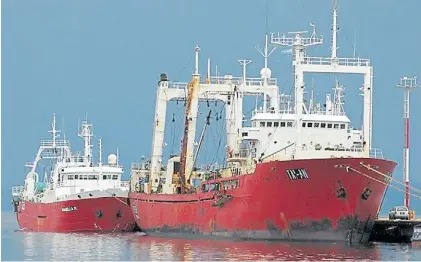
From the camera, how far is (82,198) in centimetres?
6406

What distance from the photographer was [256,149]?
4947 cm

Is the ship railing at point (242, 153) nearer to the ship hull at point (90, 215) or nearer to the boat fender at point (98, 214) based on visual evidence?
the ship hull at point (90, 215)

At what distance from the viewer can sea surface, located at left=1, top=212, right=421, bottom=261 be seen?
4122cm

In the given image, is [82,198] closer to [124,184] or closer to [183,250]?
[124,184]

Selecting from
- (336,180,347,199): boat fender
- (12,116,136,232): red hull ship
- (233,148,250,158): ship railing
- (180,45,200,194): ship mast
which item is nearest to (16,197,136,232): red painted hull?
(12,116,136,232): red hull ship

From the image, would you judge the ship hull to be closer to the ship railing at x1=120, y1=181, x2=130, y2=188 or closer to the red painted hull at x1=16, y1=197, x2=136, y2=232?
the red painted hull at x1=16, y1=197, x2=136, y2=232

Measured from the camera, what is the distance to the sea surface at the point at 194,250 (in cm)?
4122

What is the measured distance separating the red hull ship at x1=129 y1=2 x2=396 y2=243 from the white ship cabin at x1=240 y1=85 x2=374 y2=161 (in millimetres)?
45

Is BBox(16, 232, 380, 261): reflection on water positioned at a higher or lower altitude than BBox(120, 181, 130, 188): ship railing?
lower

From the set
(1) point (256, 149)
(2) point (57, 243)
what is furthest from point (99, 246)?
(1) point (256, 149)

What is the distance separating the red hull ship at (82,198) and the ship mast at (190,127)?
7.93m

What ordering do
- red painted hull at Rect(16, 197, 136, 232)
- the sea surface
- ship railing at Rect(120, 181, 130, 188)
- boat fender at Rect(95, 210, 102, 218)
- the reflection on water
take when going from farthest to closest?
ship railing at Rect(120, 181, 130, 188) < boat fender at Rect(95, 210, 102, 218) < red painted hull at Rect(16, 197, 136, 232) < the sea surface < the reflection on water

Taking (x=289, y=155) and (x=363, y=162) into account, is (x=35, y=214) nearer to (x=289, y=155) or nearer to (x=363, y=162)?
(x=289, y=155)

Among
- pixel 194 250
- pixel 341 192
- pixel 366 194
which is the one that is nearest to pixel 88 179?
pixel 194 250
